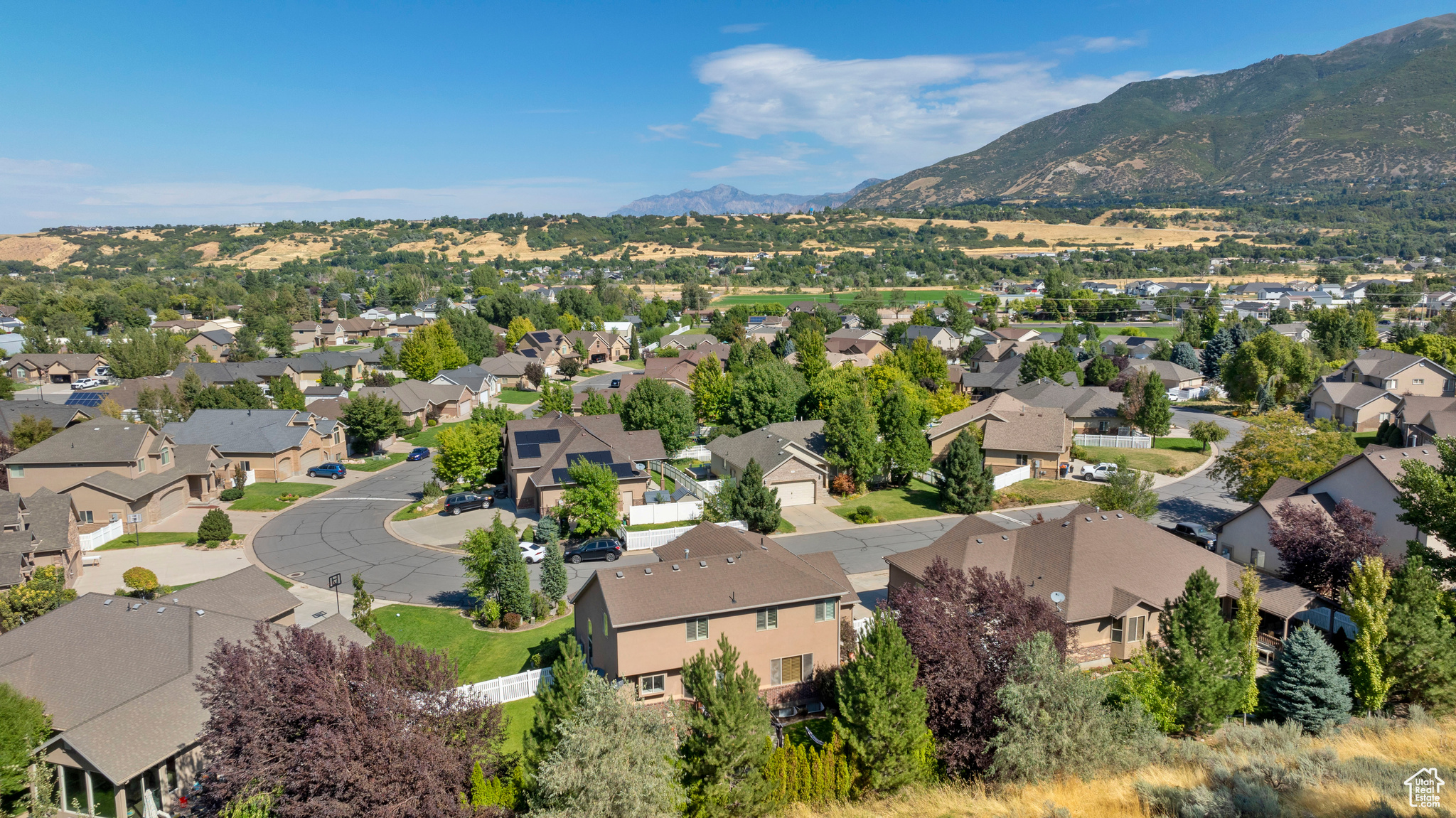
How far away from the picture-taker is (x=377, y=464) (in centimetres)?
6109

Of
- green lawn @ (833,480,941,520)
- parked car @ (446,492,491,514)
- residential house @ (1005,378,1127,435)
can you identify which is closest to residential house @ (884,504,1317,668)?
green lawn @ (833,480,941,520)

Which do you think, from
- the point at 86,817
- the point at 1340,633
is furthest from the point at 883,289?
the point at 86,817

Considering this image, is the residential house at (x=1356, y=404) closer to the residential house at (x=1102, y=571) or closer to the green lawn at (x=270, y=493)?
the residential house at (x=1102, y=571)

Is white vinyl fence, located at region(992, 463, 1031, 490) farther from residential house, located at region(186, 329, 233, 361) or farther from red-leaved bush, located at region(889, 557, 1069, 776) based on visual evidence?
residential house, located at region(186, 329, 233, 361)

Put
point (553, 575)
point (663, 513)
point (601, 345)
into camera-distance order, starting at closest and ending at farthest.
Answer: point (553, 575) → point (663, 513) → point (601, 345)

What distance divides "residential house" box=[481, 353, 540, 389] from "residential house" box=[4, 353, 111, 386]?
44.6 meters

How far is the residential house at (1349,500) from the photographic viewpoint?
33562 mm

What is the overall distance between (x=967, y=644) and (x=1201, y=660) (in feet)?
23.7

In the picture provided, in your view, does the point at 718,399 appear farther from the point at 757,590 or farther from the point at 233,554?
the point at 757,590

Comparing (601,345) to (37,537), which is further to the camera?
(601,345)

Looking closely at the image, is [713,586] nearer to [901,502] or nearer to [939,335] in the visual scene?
[901,502]

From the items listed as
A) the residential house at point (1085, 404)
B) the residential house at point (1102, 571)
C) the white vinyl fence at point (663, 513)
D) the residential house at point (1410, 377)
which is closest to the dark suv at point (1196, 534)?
the residential house at point (1102, 571)

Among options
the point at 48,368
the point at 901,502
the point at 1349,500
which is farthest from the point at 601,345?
the point at 1349,500

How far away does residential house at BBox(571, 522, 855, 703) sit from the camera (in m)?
24.2
